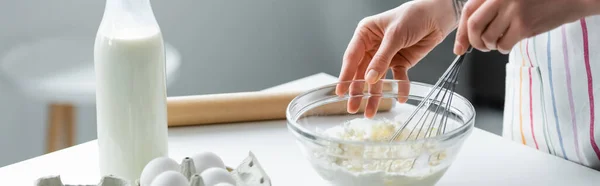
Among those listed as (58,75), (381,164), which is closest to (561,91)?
(381,164)

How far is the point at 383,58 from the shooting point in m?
1.09

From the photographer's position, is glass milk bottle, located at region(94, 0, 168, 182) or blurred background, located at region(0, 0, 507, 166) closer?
glass milk bottle, located at region(94, 0, 168, 182)

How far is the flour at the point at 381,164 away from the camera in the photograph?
0.88 meters

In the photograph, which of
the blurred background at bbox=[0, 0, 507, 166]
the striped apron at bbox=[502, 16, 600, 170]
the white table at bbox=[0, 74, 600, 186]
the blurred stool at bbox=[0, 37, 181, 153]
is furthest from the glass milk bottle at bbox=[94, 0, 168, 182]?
the blurred background at bbox=[0, 0, 507, 166]

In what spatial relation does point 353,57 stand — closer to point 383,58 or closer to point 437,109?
point 383,58

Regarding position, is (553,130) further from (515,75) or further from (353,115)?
(353,115)

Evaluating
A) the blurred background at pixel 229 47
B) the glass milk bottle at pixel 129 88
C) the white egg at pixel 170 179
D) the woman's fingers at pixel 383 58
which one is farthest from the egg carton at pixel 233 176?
the blurred background at pixel 229 47

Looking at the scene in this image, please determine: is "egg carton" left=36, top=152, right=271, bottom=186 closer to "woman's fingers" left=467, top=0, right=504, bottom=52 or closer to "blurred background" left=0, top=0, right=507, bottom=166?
"woman's fingers" left=467, top=0, right=504, bottom=52

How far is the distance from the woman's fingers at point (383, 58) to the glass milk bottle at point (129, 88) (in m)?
0.29

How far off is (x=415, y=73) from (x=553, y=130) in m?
1.61

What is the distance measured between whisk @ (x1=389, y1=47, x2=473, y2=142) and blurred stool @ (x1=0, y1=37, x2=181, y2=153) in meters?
0.86

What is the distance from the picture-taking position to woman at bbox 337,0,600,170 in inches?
44.3

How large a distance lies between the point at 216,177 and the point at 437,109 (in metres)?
0.30

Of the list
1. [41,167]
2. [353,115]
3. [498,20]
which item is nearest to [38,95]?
[41,167]
